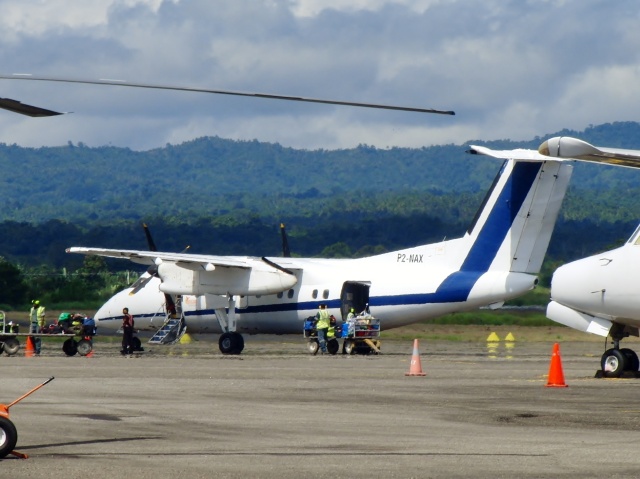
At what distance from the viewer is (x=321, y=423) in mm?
17094

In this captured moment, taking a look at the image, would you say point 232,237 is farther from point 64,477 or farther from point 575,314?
point 64,477

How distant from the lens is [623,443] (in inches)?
576

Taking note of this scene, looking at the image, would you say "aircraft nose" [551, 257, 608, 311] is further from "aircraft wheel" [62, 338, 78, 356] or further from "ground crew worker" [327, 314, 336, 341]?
"aircraft wheel" [62, 338, 78, 356]

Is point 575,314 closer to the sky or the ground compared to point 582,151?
closer to the ground

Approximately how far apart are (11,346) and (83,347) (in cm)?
233

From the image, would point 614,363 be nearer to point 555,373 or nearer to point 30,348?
point 555,373

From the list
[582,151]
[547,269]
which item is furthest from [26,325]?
[582,151]

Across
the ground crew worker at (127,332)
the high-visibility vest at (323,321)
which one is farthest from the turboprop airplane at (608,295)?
the ground crew worker at (127,332)

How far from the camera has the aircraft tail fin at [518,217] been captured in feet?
120

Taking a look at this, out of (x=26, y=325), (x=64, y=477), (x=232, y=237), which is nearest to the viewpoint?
(x=64, y=477)

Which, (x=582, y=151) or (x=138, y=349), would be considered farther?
(x=138, y=349)

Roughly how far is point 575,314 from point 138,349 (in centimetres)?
2187

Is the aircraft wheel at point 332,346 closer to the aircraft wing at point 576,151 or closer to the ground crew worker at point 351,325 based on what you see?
the ground crew worker at point 351,325

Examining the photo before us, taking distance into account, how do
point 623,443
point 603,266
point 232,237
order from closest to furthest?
point 623,443, point 603,266, point 232,237
